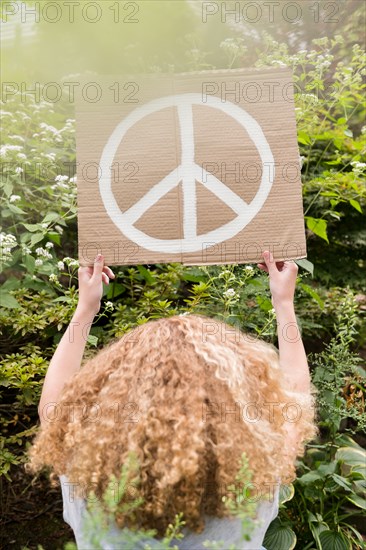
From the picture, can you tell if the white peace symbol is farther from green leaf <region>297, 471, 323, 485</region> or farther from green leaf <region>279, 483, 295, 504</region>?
green leaf <region>297, 471, 323, 485</region>

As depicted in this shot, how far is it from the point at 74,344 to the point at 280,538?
A: 1358 millimetres

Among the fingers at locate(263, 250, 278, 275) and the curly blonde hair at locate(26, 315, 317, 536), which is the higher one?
the fingers at locate(263, 250, 278, 275)

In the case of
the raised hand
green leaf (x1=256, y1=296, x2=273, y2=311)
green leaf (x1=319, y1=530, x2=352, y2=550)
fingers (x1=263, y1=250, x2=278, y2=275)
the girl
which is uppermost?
fingers (x1=263, y1=250, x2=278, y2=275)

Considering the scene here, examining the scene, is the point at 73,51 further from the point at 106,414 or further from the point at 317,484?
the point at 317,484

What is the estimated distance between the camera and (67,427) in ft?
4.37

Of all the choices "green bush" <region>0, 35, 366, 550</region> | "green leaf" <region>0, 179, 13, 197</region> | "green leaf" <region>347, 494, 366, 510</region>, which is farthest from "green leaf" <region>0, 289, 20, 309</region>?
"green leaf" <region>347, 494, 366, 510</region>

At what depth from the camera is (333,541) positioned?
7.98 ft

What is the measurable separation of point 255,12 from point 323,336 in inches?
113

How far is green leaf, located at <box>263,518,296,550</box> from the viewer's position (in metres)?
2.34

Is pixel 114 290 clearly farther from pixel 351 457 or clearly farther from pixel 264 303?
pixel 351 457

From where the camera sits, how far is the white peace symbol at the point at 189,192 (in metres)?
1.79

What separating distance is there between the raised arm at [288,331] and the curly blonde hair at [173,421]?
0.27 metres

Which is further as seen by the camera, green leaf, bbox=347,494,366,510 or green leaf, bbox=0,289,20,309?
green leaf, bbox=347,494,366,510

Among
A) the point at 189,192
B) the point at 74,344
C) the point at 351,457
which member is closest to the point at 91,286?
the point at 74,344
